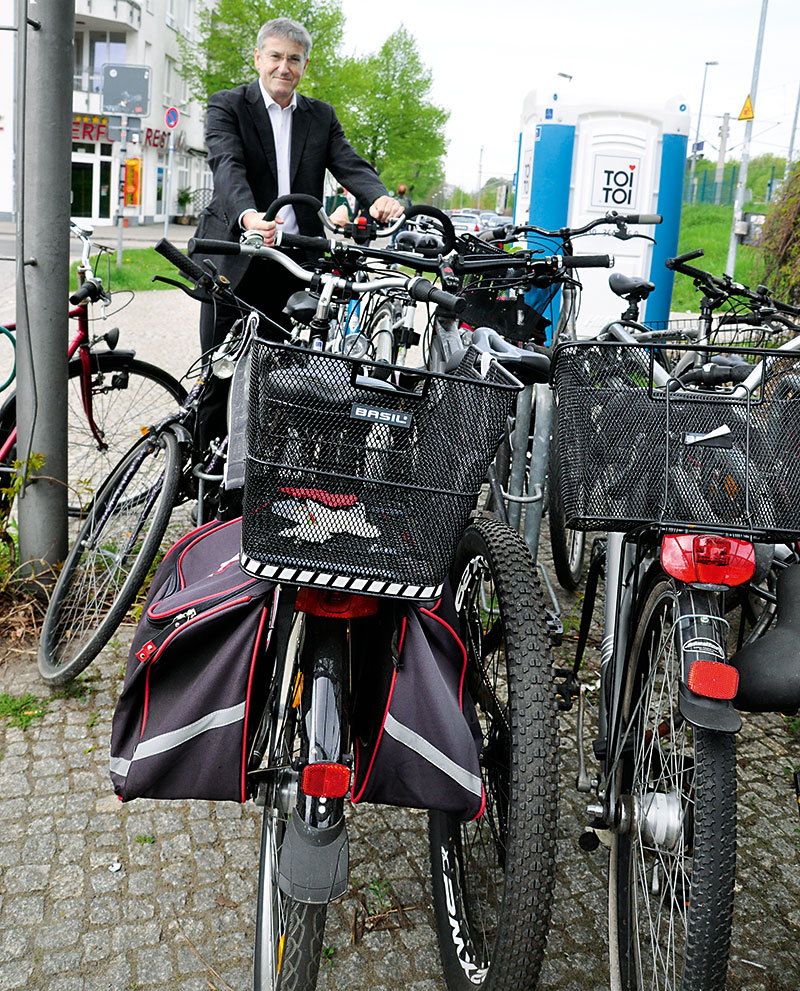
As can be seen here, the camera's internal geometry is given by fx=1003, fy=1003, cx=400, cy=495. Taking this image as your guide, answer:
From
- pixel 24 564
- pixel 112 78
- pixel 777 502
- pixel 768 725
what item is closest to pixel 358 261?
pixel 777 502

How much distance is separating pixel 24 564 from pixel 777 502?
3.09 m

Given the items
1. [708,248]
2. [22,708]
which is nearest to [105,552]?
[22,708]

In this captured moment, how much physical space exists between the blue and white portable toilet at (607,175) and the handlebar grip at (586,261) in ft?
19.1

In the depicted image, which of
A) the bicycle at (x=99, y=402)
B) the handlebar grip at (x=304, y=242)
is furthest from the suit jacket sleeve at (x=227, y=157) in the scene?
the handlebar grip at (x=304, y=242)

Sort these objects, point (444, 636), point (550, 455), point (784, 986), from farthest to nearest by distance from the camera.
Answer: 1. point (550, 455)
2. point (784, 986)
3. point (444, 636)

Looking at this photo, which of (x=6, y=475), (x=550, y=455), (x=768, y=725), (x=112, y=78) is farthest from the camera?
(x=112, y=78)

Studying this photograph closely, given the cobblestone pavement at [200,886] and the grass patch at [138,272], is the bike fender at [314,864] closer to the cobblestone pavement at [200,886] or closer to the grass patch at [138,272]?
the cobblestone pavement at [200,886]

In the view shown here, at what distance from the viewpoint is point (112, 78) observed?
15.6 m

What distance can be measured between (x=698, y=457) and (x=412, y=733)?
2.50 ft

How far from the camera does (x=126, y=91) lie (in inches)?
615

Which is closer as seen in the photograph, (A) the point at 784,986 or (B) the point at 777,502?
(B) the point at 777,502

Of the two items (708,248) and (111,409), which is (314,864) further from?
(708,248)

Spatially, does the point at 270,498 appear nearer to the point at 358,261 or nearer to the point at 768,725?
the point at 358,261

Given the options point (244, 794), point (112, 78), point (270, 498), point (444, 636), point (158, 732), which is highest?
point (112, 78)
